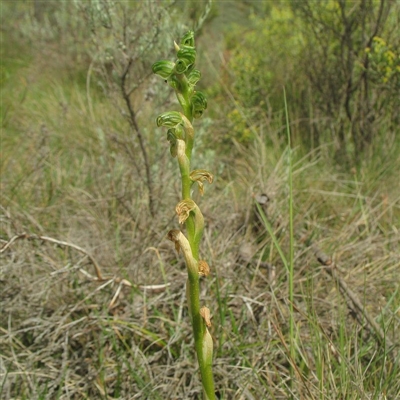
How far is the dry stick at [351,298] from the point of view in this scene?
1754 mm

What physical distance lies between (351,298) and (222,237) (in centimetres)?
81

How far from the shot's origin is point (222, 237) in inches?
103

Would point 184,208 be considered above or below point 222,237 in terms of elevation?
above

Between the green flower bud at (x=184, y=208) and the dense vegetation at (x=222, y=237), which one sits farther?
the dense vegetation at (x=222, y=237)

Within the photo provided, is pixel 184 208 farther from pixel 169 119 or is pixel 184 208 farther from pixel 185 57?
pixel 185 57

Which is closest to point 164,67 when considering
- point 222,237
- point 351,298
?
point 351,298

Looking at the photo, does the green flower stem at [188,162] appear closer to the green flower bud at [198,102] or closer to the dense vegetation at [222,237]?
the green flower bud at [198,102]

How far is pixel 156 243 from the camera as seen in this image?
252 cm

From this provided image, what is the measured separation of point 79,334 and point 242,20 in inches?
325

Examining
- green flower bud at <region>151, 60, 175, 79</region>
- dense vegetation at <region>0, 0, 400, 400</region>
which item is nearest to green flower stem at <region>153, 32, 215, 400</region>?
green flower bud at <region>151, 60, 175, 79</region>

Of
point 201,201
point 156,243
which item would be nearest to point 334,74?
point 201,201

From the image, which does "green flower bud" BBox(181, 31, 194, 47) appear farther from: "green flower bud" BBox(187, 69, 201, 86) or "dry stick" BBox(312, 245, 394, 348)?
"dry stick" BBox(312, 245, 394, 348)

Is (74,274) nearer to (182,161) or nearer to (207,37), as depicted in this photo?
(182,161)

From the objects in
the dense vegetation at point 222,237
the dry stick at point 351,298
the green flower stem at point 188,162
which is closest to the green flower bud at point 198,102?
the green flower stem at point 188,162
